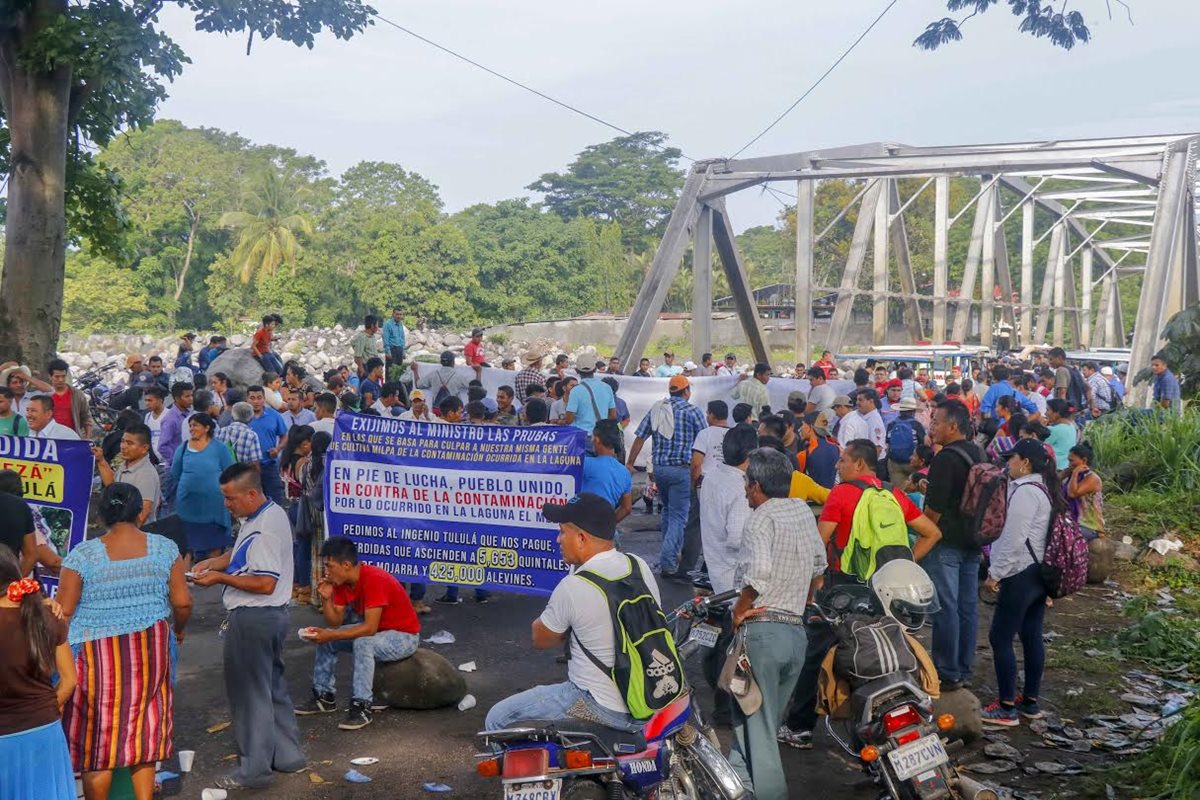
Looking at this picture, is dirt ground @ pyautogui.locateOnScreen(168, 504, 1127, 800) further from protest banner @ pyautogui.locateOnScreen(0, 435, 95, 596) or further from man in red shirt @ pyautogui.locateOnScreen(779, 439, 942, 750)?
protest banner @ pyautogui.locateOnScreen(0, 435, 95, 596)

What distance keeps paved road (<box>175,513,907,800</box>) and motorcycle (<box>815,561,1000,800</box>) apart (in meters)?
0.67

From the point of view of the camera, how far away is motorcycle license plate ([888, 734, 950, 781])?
5031 millimetres

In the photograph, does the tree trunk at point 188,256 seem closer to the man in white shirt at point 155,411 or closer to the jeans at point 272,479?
the man in white shirt at point 155,411

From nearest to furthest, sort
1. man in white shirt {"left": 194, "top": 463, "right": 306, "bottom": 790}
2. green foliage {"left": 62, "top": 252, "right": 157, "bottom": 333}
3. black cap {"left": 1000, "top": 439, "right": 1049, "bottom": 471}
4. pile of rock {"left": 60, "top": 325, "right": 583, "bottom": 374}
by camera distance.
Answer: man in white shirt {"left": 194, "top": 463, "right": 306, "bottom": 790}, black cap {"left": 1000, "top": 439, "right": 1049, "bottom": 471}, pile of rock {"left": 60, "top": 325, "right": 583, "bottom": 374}, green foliage {"left": 62, "top": 252, "right": 157, "bottom": 333}

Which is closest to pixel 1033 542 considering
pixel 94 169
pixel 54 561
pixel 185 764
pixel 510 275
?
pixel 185 764

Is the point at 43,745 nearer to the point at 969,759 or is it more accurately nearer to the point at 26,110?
the point at 969,759

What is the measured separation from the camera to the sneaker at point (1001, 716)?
679 centimetres

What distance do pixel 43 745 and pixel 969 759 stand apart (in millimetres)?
4800

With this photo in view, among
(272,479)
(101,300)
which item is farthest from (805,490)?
(101,300)

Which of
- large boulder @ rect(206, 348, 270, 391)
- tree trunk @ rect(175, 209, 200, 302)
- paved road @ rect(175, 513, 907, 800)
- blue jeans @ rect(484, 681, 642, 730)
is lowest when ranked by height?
paved road @ rect(175, 513, 907, 800)

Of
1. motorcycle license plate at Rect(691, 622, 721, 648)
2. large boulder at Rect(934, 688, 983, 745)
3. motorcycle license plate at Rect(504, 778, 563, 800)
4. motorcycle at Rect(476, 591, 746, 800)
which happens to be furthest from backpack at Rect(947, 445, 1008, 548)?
motorcycle license plate at Rect(504, 778, 563, 800)

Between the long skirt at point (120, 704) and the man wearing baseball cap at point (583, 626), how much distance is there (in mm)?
1702

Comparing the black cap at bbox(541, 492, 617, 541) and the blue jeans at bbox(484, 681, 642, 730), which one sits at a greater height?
the black cap at bbox(541, 492, 617, 541)

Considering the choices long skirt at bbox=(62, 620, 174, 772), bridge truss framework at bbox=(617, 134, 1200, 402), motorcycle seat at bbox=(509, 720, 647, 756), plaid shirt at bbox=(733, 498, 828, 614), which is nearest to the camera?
motorcycle seat at bbox=(509, 720, 647, 756)
